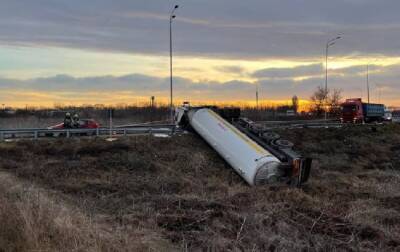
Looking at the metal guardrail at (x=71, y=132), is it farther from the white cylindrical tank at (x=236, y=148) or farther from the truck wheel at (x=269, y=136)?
the truck wheel at (x=269, y=136)

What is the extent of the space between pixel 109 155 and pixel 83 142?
2.21 meters

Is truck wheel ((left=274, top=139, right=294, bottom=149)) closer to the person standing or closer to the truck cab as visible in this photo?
the person standing

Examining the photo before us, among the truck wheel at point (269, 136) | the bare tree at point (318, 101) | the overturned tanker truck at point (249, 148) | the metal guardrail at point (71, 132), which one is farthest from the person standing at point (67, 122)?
the bare tree at point (318, 101)

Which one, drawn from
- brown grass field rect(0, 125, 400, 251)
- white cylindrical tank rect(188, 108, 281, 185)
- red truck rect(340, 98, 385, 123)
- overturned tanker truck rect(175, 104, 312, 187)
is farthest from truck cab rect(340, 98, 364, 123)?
white cylindrical tank rect(188, 108, 281, 185)

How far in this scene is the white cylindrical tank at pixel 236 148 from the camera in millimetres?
20244

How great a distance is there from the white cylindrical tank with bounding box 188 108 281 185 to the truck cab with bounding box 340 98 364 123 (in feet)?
99.8

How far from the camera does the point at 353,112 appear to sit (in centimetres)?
5478

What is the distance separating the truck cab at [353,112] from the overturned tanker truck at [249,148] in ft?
97.5

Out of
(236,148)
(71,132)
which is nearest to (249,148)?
(236,148)

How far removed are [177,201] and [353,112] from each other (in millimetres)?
43729

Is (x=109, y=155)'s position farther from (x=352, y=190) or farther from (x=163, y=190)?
(x=352, y=190)

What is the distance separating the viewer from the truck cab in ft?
179

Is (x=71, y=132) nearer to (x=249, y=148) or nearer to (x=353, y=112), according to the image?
(x=249, y=148)

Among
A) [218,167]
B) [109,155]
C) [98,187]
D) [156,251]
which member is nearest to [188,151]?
[218,167]
